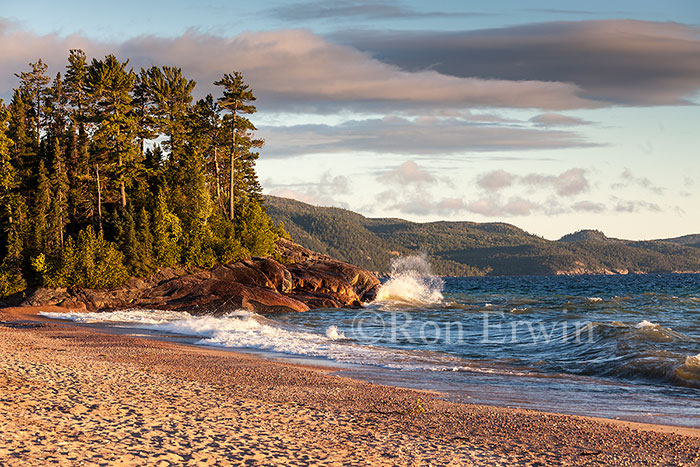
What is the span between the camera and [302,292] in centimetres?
6041

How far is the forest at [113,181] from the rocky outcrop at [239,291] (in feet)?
6.07

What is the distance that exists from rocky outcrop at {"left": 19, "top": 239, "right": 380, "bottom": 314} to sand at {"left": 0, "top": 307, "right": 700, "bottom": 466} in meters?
33.4

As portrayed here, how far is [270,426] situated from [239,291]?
4174cm

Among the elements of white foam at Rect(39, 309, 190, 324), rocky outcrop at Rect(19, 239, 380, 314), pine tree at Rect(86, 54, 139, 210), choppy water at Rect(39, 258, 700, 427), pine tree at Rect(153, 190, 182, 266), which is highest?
pine tree at Rect(86, 54, 139, 210)

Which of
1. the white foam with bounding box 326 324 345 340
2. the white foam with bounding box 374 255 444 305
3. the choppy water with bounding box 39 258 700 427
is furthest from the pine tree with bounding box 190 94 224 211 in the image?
the white foam with bounding box 326 324 345 340

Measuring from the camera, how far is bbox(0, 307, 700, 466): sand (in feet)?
31.2

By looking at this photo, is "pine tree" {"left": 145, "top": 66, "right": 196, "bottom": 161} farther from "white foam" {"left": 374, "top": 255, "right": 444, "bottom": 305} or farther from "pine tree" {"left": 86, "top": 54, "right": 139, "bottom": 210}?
"white foam" {"left": 374, "top": 255, "right": 444, "bottom": 305}

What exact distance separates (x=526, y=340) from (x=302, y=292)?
3099 cm

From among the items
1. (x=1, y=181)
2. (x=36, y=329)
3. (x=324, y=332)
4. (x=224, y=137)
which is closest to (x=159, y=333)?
(x=36, y=329)

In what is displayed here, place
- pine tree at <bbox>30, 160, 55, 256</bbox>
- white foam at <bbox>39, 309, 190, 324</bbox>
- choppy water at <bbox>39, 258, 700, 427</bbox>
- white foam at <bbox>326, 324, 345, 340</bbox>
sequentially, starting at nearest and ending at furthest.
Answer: choppy water at <bbox>39, 258, 700, 427</bbox>, white foam at <bbox>326, 324, 345, 340</bbox>, white foam at <bbox>39, 309, 190, 324</bbox>, pine tree at <bbox>30, 160, 55, 256</bbox>

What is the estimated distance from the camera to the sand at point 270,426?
9523 millimetres

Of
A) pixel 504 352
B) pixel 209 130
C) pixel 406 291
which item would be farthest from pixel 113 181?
pixel 504 352

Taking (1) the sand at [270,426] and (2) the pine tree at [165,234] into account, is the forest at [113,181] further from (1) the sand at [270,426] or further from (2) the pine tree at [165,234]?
(1) the sand at [270,426]

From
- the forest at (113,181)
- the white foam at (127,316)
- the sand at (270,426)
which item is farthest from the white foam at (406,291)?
the sand at (270,426)
